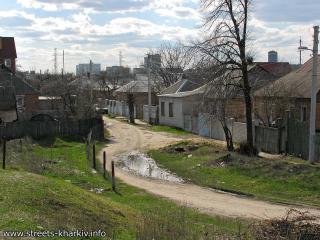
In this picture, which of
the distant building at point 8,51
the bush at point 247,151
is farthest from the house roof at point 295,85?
the distant building at point 8,51

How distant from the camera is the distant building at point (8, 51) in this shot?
75.4m

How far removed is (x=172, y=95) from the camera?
47062 mm

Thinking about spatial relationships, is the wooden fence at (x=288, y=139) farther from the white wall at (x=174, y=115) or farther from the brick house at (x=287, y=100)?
the white wall at (x=174, y=115)

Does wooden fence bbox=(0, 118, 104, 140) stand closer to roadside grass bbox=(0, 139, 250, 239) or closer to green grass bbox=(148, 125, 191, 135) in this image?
green grass bbox=(148, 125, 191, 135)

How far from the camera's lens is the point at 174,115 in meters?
46.5

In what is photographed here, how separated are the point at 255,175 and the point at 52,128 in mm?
18667

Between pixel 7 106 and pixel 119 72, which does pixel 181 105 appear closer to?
pixel 7 106

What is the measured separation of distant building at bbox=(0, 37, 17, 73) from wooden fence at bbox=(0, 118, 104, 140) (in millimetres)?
41531

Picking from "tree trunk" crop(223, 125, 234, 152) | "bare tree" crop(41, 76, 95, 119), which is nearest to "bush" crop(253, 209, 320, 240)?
"tree trunk" crop(223, 125, 234, 152)

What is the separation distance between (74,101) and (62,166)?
73.3ft

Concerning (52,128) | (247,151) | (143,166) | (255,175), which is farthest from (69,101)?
(255,175)

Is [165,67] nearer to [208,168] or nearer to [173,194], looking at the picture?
[208,168]

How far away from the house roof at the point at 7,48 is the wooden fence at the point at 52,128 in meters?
42.5

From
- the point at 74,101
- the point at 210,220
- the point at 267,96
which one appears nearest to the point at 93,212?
the point at 210,220
